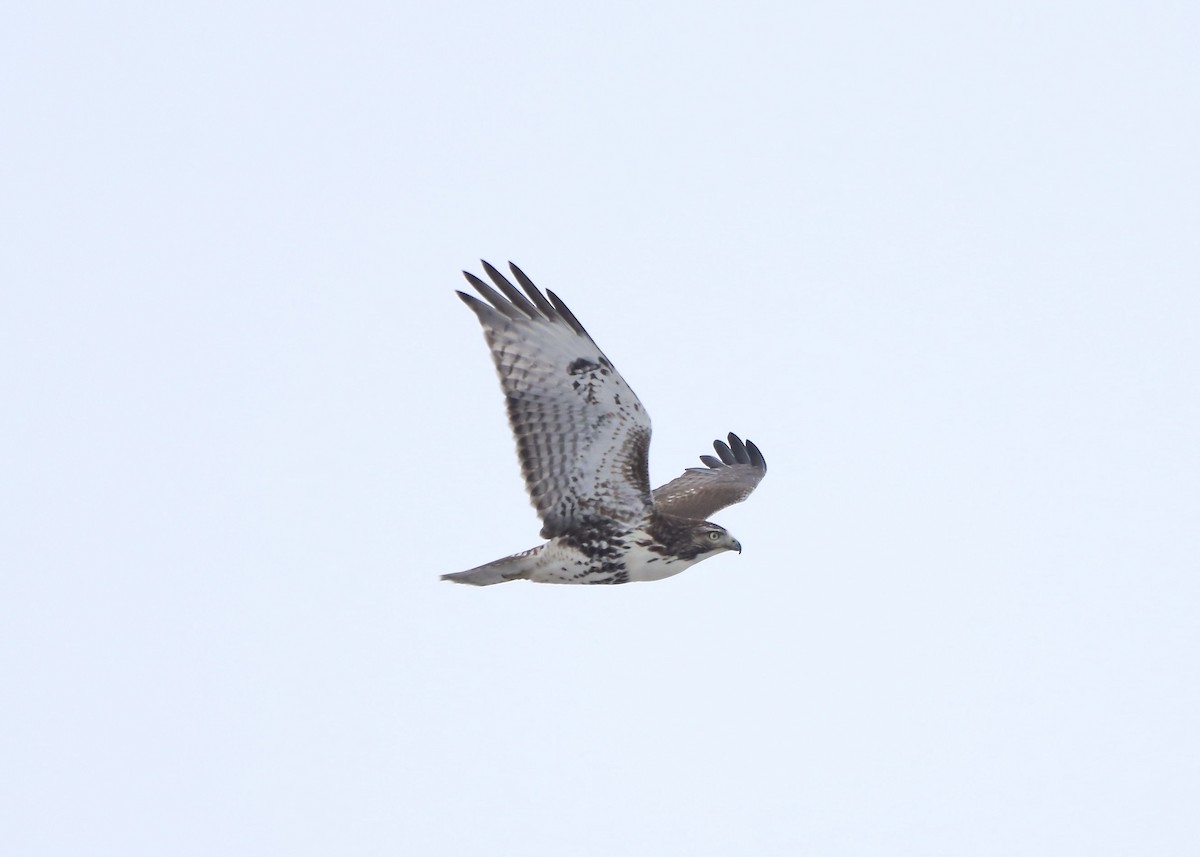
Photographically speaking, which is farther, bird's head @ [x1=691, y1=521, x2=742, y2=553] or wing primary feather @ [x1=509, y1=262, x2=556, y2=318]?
bird's head @ [x1=691, y1=521, x2=742, y2=553]

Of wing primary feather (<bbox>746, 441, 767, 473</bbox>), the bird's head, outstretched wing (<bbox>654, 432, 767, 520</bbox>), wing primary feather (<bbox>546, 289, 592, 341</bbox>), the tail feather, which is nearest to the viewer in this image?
wing primary feather (<bbox>546, 289, 592, 341</bbox>)

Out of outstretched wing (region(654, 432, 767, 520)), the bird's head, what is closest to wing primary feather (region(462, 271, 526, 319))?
the bird's head

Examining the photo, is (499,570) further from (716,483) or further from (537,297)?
(716,483)

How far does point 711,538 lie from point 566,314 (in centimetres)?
206

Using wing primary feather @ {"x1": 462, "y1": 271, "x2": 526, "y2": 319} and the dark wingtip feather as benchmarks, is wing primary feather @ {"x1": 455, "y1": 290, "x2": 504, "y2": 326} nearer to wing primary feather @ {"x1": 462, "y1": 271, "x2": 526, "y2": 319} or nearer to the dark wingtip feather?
wing primary feather @ {"x1": 462, "y1": 271, "x2": 526, "y2": 319}

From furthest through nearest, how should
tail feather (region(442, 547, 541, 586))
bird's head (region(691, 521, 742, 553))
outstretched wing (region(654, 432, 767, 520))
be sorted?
outstretched wing (region(654, 432, 767, 520)), bird's head (region(691, 521, 742, 553)), tail feather (region(442, 547, 541, 586))

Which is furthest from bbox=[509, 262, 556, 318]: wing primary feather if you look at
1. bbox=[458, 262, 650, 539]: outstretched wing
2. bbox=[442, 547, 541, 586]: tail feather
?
bbox=[442, 547, 541, 586]: tail feather

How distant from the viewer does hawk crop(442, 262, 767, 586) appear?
10.9 meters

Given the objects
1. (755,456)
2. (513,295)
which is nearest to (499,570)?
(513,295)

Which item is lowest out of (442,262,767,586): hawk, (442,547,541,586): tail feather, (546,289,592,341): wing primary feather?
(442,547,541,586): tail feather

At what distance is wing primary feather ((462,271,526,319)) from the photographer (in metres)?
10.9

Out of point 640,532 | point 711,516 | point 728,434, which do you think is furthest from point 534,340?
point 728,434

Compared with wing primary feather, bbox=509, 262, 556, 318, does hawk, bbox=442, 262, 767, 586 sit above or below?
below

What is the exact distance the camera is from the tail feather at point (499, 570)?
37.2 feet
